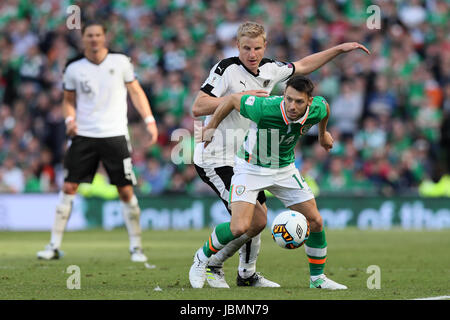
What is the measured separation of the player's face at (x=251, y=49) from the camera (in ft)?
26.6

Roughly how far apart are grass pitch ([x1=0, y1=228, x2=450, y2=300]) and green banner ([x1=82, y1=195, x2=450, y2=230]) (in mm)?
2075

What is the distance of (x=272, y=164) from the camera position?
25.9ft

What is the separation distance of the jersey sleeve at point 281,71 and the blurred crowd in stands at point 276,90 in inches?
387

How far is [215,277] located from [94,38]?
157 inches

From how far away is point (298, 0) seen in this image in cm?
2341

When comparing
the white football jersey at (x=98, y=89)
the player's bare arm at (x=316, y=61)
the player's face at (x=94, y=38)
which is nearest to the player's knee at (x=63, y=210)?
the white football jersey at (x=98, y=89)

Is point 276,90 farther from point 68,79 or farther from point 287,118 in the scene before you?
point 287,118

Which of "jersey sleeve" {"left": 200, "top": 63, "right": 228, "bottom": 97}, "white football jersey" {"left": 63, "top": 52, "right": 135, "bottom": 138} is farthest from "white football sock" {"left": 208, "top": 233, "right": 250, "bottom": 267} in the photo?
"white football jersey" {"left": 63, "top": 52, "right": 135, "bottom": 138}

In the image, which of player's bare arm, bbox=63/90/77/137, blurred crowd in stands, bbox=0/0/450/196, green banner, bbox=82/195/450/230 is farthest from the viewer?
blurred crowd in stands, bbox=0/0/450/196

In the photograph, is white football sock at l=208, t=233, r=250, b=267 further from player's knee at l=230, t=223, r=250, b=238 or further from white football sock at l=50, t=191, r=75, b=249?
white football sock at l=50, t=191, r=75, b=249

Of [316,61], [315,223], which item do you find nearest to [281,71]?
[316,61]

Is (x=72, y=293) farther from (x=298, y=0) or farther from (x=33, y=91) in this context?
(x=298, y=0)

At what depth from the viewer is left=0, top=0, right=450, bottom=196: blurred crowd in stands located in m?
20.0
